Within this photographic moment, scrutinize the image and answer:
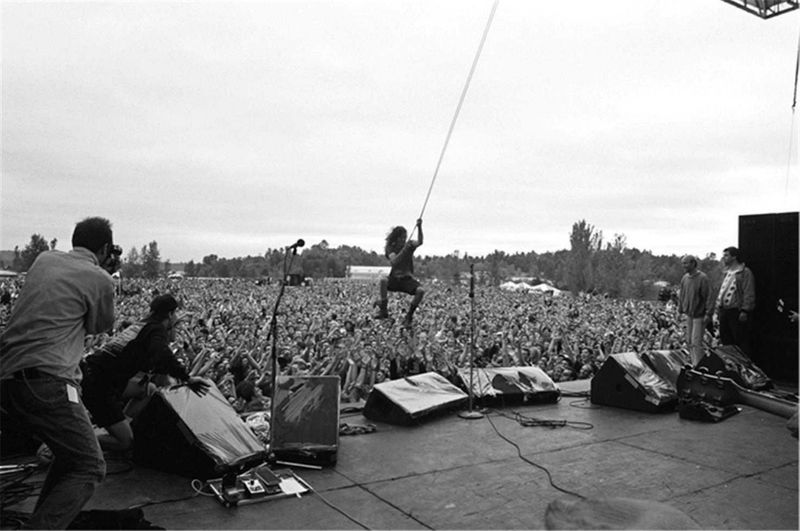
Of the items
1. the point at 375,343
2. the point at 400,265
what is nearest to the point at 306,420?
the point at 400,265

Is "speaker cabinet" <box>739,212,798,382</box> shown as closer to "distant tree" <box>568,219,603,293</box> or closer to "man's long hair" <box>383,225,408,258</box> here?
"man's long hair" <box>383,225,408,258</box>

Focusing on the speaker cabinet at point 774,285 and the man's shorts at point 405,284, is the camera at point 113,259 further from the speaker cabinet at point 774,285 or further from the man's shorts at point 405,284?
the speaker cabinet at point 774,285

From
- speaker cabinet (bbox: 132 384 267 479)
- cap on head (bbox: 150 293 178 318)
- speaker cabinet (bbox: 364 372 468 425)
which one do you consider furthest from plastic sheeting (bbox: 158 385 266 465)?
speaker cabinet (bbox: 364 372 468 425)

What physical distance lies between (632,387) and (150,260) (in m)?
68.5

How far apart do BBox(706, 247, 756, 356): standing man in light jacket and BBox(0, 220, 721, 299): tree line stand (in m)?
36.0

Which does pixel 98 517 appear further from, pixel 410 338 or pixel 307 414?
pixel 410 338

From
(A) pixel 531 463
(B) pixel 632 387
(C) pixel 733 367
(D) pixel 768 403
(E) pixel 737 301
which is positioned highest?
(E) pixel 737 301

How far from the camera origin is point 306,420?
4.20 metres

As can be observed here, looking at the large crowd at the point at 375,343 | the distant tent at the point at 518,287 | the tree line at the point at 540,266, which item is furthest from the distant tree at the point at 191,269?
the large crowd at the point at 375,343

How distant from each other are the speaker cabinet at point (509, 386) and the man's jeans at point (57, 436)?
4057 mm

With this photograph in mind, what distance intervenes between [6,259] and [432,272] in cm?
5398

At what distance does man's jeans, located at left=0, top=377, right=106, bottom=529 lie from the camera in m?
2.39

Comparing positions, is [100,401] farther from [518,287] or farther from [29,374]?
[518,287]

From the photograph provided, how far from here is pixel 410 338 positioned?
10586 millimetres
